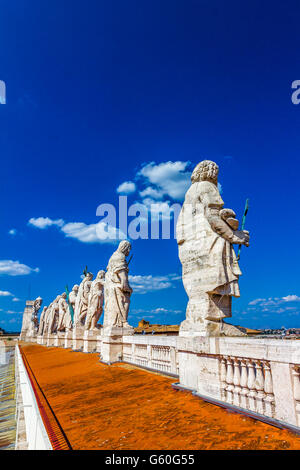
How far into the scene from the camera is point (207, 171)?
6297 millimetres

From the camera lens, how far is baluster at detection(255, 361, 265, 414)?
12.2 ft

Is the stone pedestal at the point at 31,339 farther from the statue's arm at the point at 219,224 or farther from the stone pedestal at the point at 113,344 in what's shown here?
the statue's arm at the point at 219,224

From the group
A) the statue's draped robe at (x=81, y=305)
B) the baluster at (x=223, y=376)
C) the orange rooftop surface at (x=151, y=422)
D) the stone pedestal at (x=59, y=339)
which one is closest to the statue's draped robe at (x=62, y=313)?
the stone pedestal at (x=59, y=339)

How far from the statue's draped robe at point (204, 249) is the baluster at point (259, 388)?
174 centimetres

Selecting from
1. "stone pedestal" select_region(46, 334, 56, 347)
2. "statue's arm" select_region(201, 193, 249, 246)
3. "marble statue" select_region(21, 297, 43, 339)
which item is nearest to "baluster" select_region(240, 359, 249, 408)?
"statue's arm" select_region(201, 193, 249, 246)

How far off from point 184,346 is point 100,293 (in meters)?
11.0

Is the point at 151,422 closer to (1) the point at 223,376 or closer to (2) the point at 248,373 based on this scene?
(1) the point at 223,376

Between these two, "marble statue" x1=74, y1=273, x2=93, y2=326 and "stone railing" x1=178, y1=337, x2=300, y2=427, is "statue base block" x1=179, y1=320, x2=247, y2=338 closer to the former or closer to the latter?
"stone railing" x1=178, y1=337, x2=300, y2=427

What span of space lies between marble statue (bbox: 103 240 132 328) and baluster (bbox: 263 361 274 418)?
794 cm

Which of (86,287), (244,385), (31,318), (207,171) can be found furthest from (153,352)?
(31,318)

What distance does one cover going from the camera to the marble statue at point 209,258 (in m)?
5.39

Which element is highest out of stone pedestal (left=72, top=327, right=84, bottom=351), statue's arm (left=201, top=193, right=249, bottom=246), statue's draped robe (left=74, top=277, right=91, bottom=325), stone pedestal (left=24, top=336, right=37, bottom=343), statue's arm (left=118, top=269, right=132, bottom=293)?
statue's arm (left=201, top=193, right=249, bottom=246)
